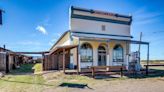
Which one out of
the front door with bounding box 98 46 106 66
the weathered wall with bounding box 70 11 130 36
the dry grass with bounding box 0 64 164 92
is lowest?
the dry grass with bounding box 0 64 164 92

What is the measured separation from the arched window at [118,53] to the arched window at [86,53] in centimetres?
318

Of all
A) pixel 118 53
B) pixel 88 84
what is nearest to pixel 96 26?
pixel 118 53


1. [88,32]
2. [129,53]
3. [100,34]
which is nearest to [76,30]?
[88,32]

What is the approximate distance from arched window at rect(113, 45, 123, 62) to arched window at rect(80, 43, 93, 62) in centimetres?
318

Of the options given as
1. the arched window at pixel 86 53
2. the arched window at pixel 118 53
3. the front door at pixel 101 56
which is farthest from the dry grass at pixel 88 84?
the arched window at pixel 118 53

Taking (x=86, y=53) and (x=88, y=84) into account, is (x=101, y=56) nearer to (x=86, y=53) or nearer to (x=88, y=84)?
(x=86, y=53)

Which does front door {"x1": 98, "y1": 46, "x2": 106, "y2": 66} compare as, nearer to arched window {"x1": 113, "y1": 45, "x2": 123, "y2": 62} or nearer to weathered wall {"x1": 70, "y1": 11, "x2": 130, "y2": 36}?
arched window {"x1": 113, "y1": 45, "x2": 123, "y2": 62}

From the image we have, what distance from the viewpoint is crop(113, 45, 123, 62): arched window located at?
76.4 feet

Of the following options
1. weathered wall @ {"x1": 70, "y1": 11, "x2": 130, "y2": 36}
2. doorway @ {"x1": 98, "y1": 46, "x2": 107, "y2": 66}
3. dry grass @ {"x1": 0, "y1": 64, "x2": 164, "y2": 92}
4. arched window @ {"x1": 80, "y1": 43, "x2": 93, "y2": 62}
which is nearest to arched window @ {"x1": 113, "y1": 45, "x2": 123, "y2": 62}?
doorway @ {"x1": 98, "y1": 46, "x2": 107, "y2": 66}

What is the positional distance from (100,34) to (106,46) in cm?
166

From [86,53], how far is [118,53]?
440 cm

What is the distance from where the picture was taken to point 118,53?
77.0ft

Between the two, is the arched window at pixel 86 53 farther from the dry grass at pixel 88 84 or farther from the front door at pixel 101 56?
the dry grass at pixel 88 84

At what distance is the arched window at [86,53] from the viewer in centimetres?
2145
